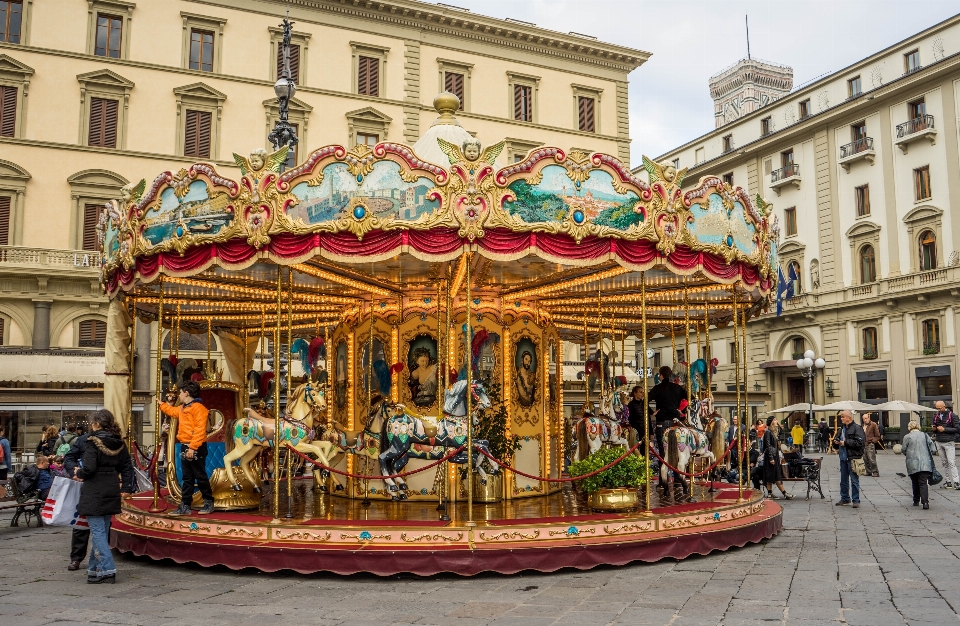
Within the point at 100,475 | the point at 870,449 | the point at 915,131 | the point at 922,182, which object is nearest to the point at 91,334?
the point at 100,475

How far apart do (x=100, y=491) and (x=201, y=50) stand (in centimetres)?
2886

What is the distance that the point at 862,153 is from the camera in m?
38.8

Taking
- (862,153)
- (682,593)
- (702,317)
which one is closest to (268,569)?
(682,593)

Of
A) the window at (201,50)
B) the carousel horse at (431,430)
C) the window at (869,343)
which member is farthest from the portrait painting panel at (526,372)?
the window at (869,343)

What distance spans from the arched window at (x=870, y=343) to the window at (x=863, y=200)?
5.48 metres

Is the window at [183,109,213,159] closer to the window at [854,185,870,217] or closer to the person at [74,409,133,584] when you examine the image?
the person at [74,409,133,584]

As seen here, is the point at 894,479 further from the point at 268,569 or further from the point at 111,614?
the point at 111,614

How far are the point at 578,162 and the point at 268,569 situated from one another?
18.1ft

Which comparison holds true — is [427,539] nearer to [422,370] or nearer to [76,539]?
[76,539]

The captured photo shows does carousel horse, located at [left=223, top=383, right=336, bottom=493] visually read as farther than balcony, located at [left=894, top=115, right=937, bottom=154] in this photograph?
No

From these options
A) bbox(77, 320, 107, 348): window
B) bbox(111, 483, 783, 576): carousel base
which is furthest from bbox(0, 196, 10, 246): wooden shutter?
bbox(111, 483, 783, 576): carousel base

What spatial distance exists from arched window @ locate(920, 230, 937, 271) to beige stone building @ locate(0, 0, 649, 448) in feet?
50.7

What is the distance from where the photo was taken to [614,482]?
10.3m

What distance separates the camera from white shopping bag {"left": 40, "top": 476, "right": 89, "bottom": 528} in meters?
9.26
